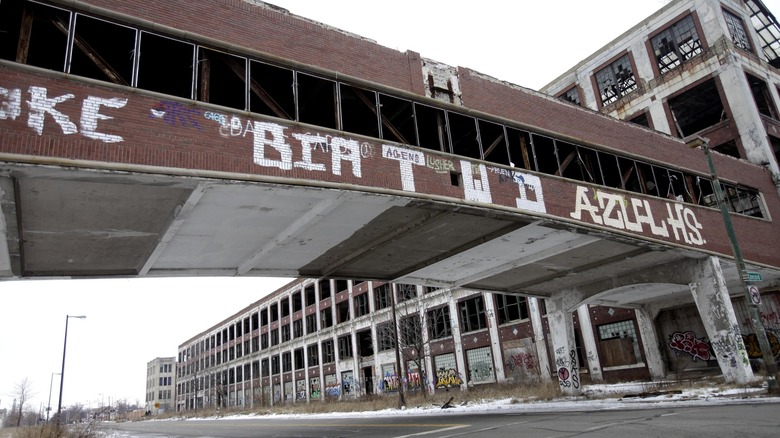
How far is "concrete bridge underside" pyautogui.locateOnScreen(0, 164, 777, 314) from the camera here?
392 inches

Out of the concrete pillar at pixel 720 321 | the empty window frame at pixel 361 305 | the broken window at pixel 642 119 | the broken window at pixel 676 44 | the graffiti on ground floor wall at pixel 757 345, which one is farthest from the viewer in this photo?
the empty window frame at pixel 361 305

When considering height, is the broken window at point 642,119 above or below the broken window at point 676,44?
below

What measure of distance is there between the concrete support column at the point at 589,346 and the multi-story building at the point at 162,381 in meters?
112

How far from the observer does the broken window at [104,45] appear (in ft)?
31.9

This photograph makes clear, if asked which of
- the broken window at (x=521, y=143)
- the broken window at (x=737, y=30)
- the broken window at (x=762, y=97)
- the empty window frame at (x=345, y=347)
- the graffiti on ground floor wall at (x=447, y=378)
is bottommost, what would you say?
the graffiti on ground floor wall at (x=447, y=378)

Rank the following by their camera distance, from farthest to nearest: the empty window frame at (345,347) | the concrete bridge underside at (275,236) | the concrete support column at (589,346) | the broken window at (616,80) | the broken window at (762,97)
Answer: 1. the empty window frame at (345,347)
2. the broken window at (616,80)
3. the broken window at (762,97)
4. the concrete support column at (589,346)
5. the concrete bridge underside at (275,236)

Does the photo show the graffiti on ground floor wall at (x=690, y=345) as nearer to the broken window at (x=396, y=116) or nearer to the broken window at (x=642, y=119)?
the broken window at (x=642, y=119)

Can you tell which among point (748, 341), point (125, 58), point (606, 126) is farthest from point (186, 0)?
point (748, 341)

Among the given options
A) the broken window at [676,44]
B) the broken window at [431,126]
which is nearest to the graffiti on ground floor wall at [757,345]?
the broken window at [676,44]

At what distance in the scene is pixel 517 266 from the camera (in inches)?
730

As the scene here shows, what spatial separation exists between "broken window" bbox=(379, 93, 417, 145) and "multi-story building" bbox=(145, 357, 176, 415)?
12126cm

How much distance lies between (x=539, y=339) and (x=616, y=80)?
62.1ft

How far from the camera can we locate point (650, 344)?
28.0 meters

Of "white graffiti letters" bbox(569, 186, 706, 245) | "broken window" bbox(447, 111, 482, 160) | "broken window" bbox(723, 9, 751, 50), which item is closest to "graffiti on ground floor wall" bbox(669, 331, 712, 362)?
"white graffiti letters" bbox(569, 186, 706, 245)
